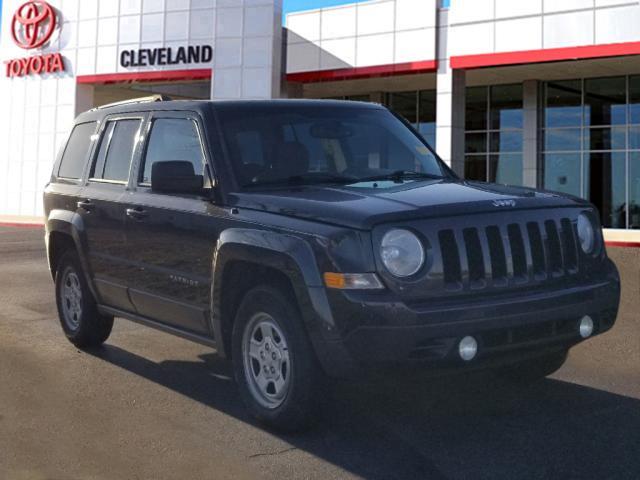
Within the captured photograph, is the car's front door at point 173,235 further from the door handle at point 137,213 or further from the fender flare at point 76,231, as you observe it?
the fender flare at point 76,231

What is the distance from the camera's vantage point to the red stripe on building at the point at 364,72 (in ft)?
76.4

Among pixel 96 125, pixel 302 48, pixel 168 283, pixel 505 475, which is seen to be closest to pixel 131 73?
pixel 302 48

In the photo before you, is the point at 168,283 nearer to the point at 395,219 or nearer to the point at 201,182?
the point at 201,182

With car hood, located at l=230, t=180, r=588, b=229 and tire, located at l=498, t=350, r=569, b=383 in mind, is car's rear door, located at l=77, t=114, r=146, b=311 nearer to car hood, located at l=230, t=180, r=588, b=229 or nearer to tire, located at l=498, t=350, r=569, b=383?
car hood, located at l=230, t=180, r=588, b=229

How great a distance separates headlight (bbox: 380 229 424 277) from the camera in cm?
421

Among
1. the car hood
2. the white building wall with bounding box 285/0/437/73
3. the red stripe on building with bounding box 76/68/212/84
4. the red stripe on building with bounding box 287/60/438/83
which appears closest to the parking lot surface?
the car hood

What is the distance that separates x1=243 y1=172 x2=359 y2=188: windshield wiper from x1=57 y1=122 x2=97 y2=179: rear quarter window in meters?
2.34

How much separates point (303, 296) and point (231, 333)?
849 millimetres

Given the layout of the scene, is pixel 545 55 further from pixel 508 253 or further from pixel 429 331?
pixel 429 331

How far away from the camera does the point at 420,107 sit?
28797 millimetres

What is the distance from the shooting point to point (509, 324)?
4.31m

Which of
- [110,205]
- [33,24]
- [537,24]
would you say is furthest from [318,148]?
[33,24]

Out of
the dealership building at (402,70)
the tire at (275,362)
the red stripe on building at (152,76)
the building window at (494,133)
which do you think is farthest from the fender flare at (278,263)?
the red stripe on building at (152,76)

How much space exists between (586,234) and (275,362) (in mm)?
2019
